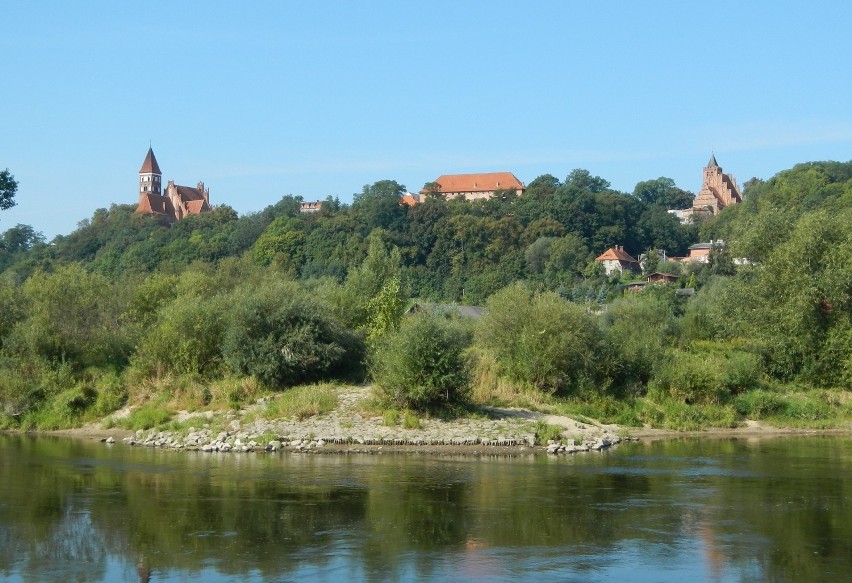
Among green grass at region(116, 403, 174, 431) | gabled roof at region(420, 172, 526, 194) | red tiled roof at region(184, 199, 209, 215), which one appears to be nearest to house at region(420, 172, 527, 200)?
gabled roof at region(420, 172, 526, 194)

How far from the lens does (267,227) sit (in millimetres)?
118875

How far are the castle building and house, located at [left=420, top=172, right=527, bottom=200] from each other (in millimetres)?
31559

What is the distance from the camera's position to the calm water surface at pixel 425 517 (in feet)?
50.0

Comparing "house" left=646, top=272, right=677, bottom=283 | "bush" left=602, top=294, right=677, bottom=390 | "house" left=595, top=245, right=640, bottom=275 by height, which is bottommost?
"bush" left=602, top=294, right=677, bottom=390

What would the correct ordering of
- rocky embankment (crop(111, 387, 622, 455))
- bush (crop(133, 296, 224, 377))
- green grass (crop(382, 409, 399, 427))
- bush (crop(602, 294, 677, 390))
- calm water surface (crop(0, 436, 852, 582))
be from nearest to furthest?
1. calm water surface (crop(0, 436, 852, 582))
2. rocky embankment (crop(111, 387, 622, 455))
3. green grass (crop(382, 409, 399, 427))
4. bush (crop(133, 296, 224, 377))
5. bush (crop(602, 294, 677, 390))

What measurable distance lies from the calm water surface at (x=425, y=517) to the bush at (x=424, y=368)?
3.37 meters

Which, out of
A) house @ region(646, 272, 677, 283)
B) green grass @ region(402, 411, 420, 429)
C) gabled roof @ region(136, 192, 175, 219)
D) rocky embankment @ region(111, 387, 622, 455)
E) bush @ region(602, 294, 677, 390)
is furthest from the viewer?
gabled roof @ region(136, 192, 175, 219)

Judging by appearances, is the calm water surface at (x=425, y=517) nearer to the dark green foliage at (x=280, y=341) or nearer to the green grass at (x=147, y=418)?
the green grass at (x=147, y=418)

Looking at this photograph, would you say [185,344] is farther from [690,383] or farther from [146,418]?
[690,383]

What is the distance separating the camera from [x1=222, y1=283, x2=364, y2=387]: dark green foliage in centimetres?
3334

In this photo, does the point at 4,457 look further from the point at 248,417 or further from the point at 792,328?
the point at 792,328

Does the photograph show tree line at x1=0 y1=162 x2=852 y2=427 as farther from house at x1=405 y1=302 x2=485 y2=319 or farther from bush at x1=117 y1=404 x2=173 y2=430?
bush at x1=117 y1=404 x2=173 y2=430

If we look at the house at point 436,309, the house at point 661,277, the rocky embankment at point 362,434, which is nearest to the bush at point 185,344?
the rocky embankment at point 362,434

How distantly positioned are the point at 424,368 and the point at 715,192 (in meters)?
157
